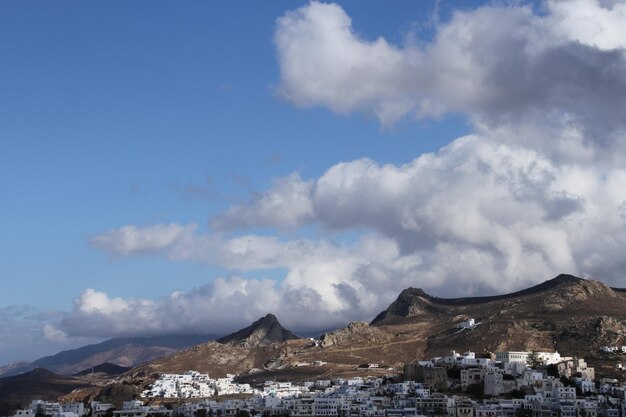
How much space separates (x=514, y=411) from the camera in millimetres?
164250

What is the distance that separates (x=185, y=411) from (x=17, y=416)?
32685 millimetres

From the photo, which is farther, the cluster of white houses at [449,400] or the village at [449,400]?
the village at [449,400]

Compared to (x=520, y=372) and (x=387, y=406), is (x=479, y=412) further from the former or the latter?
(x=520, y=372)

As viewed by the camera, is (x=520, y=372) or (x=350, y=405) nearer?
(x=350, y=405)

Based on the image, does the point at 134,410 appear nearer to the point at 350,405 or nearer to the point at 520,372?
the point at 350,405

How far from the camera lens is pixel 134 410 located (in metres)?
184

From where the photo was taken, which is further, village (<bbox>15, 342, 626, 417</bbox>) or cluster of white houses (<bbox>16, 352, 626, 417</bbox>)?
village (<bbox>15, 342, 626, 417</bbox>)

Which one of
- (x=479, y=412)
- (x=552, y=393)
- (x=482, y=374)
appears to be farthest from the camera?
(x=482, y=374)

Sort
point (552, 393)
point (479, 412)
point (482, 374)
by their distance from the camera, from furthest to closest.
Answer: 1. point (482, 374)
2. point (552, 393)
3. point (479, 412)

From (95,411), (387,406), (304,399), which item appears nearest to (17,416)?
(95,411)

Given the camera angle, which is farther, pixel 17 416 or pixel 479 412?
pixel 17 416

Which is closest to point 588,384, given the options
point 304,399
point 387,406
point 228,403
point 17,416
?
point 387,406

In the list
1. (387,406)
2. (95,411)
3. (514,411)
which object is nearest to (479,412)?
(514,411)

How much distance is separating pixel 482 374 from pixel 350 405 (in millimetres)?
32567
